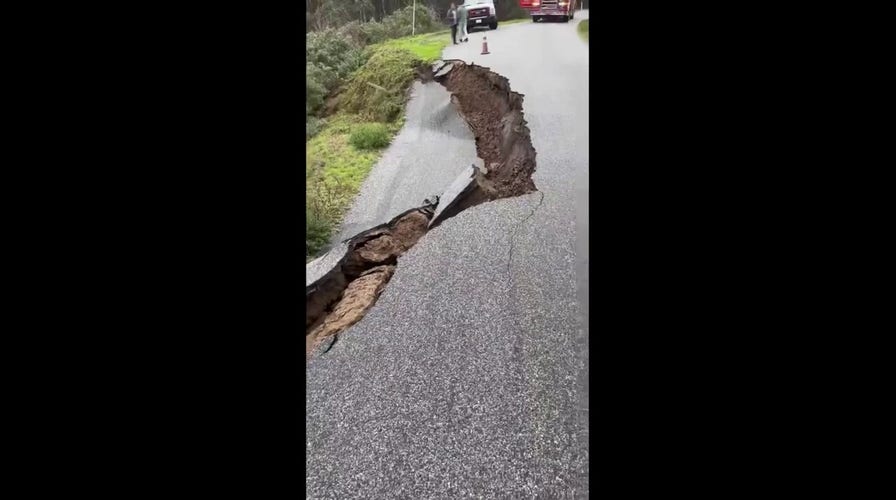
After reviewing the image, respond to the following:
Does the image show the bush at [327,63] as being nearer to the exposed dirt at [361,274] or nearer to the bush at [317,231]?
the bush at [317,231]

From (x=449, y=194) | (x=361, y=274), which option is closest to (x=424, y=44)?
(x=449, y=194)

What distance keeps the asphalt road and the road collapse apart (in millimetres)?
55

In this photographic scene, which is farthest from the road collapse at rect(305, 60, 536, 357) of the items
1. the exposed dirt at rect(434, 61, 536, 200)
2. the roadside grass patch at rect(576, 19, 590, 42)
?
the roadside grass patch at rect(576, 19, 590, 42)

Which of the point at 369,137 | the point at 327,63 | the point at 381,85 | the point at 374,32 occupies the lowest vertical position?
the point at 369,137

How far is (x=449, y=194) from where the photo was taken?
2.20 meters

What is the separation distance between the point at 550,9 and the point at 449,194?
0.82 meters

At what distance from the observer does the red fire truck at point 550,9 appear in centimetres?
183

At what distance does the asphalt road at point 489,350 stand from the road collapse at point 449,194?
6 centimetres

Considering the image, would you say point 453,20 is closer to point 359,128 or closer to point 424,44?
point 424,44
